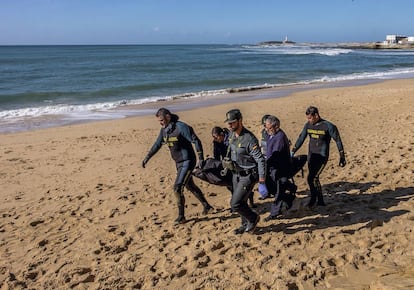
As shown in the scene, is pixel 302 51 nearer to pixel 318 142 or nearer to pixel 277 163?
pixel 318 142

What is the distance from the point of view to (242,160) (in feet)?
16.4

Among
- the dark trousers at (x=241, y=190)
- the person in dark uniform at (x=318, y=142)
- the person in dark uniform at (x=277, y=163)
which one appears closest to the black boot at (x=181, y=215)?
the dark trousers at (x=241, y=190)

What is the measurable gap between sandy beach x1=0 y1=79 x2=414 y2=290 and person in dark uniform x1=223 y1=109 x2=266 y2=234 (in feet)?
2.29

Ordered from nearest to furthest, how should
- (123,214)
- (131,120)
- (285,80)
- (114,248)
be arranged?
1. (114,248)
2. (123,214)
3. (131,120)
4. (285,80)

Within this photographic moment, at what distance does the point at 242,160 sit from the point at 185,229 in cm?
152

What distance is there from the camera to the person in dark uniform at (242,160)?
4.83m

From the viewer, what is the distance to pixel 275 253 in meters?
4.94

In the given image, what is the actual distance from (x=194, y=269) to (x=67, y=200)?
3.65 meters

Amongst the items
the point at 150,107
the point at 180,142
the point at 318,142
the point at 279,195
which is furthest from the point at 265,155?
the point at 150,107

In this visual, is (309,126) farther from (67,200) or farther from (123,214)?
(67,200)

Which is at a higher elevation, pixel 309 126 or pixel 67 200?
pixel 309 126

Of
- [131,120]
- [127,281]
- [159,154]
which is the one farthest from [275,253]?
[131,120]

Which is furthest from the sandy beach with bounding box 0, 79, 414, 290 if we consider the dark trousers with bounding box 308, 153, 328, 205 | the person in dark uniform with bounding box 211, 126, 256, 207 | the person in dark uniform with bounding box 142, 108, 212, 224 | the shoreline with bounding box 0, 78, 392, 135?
the shoreline with bounding box 0, 78, 392, 135

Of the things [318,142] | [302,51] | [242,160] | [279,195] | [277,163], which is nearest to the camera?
[242,160]
